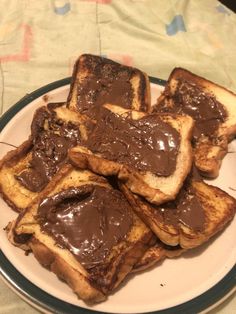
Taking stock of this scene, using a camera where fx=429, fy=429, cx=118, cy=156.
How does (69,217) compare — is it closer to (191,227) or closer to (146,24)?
(191,227)

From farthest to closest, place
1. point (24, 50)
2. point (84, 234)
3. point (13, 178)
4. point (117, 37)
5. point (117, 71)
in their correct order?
point (117, 37) < point (24, 50) < point (117, 71) < point (13, 178) < point (84, 234)

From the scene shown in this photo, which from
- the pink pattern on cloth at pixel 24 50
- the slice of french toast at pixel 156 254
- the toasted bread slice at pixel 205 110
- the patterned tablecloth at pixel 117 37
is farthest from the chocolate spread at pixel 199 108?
the pink pattern on cloth at pixel 24 50

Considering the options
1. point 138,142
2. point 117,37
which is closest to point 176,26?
point 117,37

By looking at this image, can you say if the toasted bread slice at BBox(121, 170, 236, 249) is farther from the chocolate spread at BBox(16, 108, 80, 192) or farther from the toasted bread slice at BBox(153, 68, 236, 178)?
the chocolate spread at BBox(16, 108, 80, 192)

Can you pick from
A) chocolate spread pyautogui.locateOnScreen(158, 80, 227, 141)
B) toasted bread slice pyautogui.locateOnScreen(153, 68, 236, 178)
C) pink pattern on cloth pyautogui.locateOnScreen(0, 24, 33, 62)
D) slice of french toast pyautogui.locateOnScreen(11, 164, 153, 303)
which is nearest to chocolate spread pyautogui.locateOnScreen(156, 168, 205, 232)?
slice of french toast pyautogui.locateOnScreen(11, 164, 153, 303)

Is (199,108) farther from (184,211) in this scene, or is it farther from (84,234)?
→ (84,234)

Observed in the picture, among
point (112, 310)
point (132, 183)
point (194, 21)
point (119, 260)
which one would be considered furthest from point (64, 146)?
point (194, 21)
